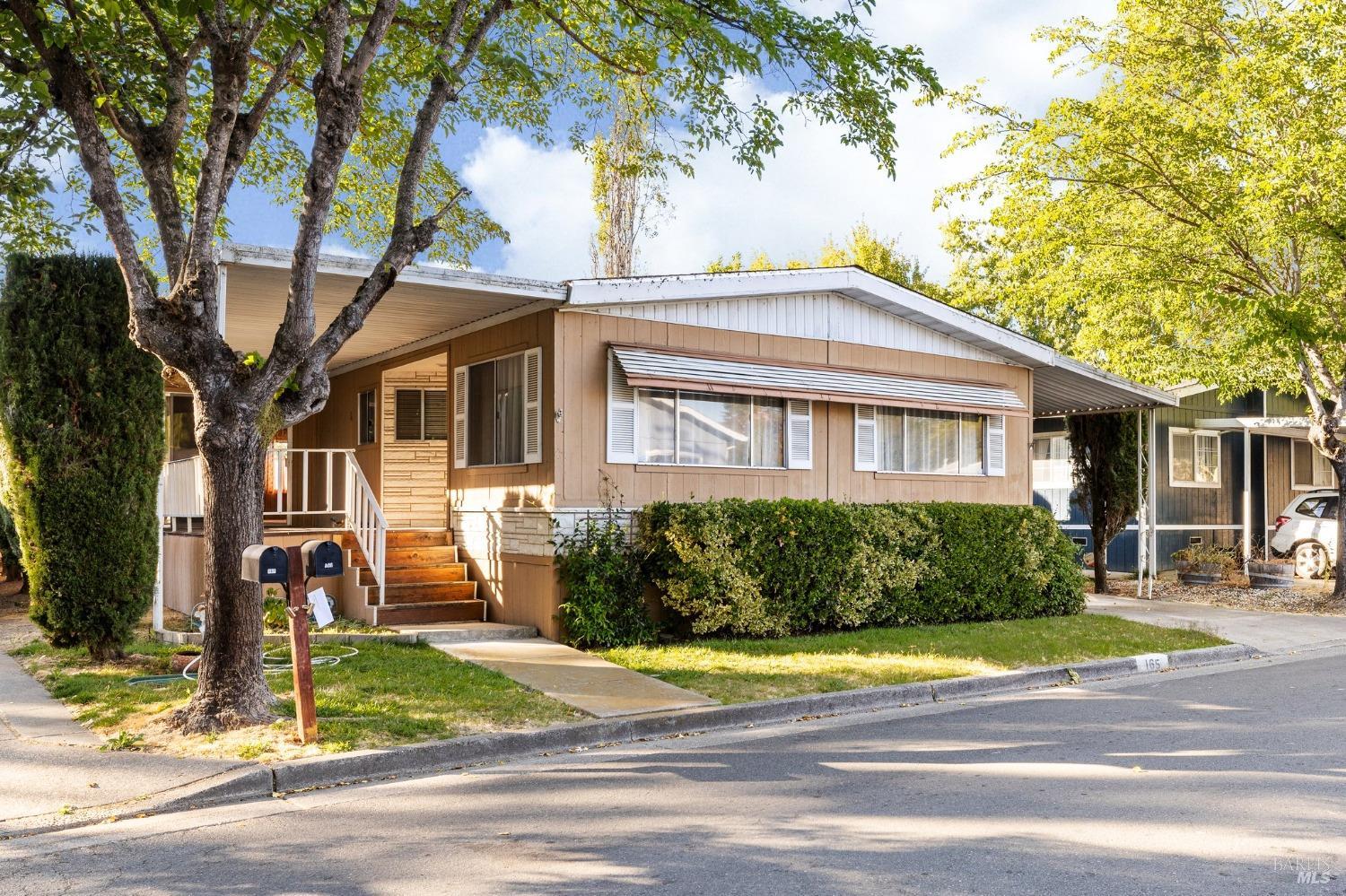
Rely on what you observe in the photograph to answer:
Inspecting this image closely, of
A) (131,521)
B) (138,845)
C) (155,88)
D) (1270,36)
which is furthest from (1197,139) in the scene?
(138,845)

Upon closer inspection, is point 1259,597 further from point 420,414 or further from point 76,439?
point 76,439

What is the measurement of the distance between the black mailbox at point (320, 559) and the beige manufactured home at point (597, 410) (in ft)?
12.8

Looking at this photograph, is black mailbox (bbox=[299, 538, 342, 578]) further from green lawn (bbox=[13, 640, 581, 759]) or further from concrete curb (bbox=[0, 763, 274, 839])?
concrete curb (bbox=[0, 763, 274, 839])

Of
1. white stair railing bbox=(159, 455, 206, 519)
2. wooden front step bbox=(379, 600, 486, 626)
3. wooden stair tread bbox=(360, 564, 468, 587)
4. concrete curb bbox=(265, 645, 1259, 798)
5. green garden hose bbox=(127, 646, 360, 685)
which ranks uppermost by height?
white stair railing bbox=(159, 455, 206, 519)

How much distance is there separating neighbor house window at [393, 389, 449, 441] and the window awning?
4.50 meters

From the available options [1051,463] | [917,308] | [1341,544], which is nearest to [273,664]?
[917,308]

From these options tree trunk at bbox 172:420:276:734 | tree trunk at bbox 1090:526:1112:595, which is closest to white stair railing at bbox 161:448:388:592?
tree trunk at bbox 172:420:276:734

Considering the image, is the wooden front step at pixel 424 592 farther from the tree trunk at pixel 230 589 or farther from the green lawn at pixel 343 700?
the tree trunk at pixel 230 589

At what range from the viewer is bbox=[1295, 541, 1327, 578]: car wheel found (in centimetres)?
1911

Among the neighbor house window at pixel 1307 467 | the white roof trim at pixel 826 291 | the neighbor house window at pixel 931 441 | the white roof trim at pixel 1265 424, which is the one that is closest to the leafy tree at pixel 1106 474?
the white roof trim at pixel 826 291

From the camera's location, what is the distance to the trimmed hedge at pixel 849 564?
11.2 metres

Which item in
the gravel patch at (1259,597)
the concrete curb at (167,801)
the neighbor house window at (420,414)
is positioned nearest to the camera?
the concrete curb at (167,801)

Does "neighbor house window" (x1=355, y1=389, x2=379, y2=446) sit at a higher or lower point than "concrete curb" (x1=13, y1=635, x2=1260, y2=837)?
higher

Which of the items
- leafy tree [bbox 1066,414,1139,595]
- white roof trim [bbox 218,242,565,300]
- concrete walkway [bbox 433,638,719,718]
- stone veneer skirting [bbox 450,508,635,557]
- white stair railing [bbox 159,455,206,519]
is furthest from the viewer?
leafy tree [bbox 1066,414,1139,595]
